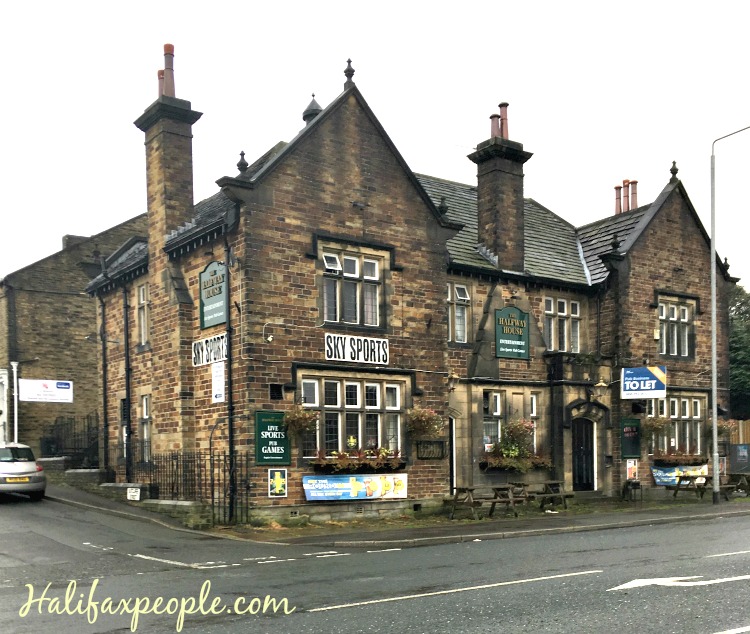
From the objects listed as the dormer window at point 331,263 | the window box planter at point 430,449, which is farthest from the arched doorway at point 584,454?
the dormer window at point 331,263

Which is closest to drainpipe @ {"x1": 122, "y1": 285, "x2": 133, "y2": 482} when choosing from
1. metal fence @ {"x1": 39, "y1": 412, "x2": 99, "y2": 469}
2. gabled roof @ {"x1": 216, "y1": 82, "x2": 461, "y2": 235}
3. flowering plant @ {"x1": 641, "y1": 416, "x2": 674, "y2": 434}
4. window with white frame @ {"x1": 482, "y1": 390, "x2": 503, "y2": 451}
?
metal fence @ {"x1": 39, "y1": 412, "x2": 99, "y2": 469}

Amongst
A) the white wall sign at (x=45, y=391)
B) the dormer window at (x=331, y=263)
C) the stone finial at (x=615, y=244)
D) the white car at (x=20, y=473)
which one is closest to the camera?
the dormer window at (x=331, y=263)

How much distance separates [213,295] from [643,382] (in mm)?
13449

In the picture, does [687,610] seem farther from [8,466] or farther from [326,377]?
[8,466]

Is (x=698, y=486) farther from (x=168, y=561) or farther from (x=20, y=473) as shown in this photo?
(x=20, y=473)

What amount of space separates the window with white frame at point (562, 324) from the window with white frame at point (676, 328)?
303 cm

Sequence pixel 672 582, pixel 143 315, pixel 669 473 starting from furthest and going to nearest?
pixel 669 473 < pixel 143 315 < pixel 672 582

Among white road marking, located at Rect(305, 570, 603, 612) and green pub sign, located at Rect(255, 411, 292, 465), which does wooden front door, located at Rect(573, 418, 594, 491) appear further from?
white road marking, located at Rect(305, 570, 603, 612)

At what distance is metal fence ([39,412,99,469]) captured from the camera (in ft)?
98.2

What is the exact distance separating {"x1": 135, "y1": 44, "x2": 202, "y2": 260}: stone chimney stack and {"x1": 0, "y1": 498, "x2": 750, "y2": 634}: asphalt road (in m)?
8.99

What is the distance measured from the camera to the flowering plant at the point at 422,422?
22.2m

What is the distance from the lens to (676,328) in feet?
98.5

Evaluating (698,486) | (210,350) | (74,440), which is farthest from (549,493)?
(74,440)

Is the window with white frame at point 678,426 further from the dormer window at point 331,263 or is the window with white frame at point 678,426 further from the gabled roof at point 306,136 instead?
the dormer window at point 331,263
